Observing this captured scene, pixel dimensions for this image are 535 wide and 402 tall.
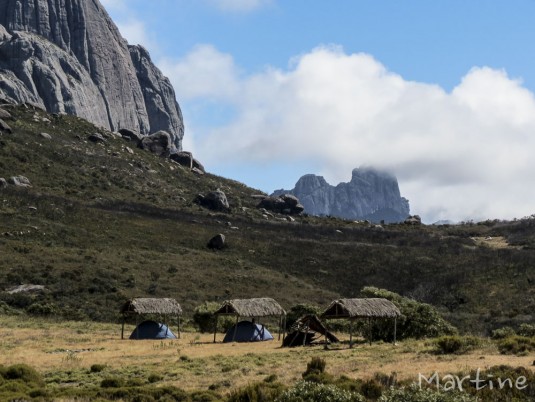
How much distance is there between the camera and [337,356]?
33.2m

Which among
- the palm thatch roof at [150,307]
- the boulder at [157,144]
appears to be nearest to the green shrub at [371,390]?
the palm thatch roof at [150,307]

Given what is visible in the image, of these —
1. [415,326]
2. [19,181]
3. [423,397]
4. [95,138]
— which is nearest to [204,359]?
[415,326]

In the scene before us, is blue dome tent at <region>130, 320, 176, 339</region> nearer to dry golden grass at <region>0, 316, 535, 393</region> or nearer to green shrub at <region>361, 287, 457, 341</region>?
dry golden grass at <region>0, 316, 535, 393</region>

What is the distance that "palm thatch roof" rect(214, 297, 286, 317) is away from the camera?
148 ft

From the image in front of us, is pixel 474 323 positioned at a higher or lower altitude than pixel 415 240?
lower

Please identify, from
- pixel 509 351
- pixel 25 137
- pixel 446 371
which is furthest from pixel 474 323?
pixel 25 137

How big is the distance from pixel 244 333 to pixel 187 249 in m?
35.7

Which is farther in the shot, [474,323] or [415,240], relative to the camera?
[415,240]

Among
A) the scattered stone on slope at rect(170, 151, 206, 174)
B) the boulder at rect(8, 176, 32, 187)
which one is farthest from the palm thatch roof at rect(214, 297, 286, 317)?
the scattered stone on slope at rect(170, 151, 206, 174)

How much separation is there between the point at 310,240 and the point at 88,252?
35.3 metres

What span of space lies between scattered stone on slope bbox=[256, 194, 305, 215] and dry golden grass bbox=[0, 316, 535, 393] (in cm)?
7371

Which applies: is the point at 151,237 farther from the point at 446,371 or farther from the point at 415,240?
the point at 446,371

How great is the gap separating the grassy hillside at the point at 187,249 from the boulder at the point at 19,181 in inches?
72.1

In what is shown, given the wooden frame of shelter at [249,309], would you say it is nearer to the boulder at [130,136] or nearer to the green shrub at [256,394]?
the green shrub at [256,394]
